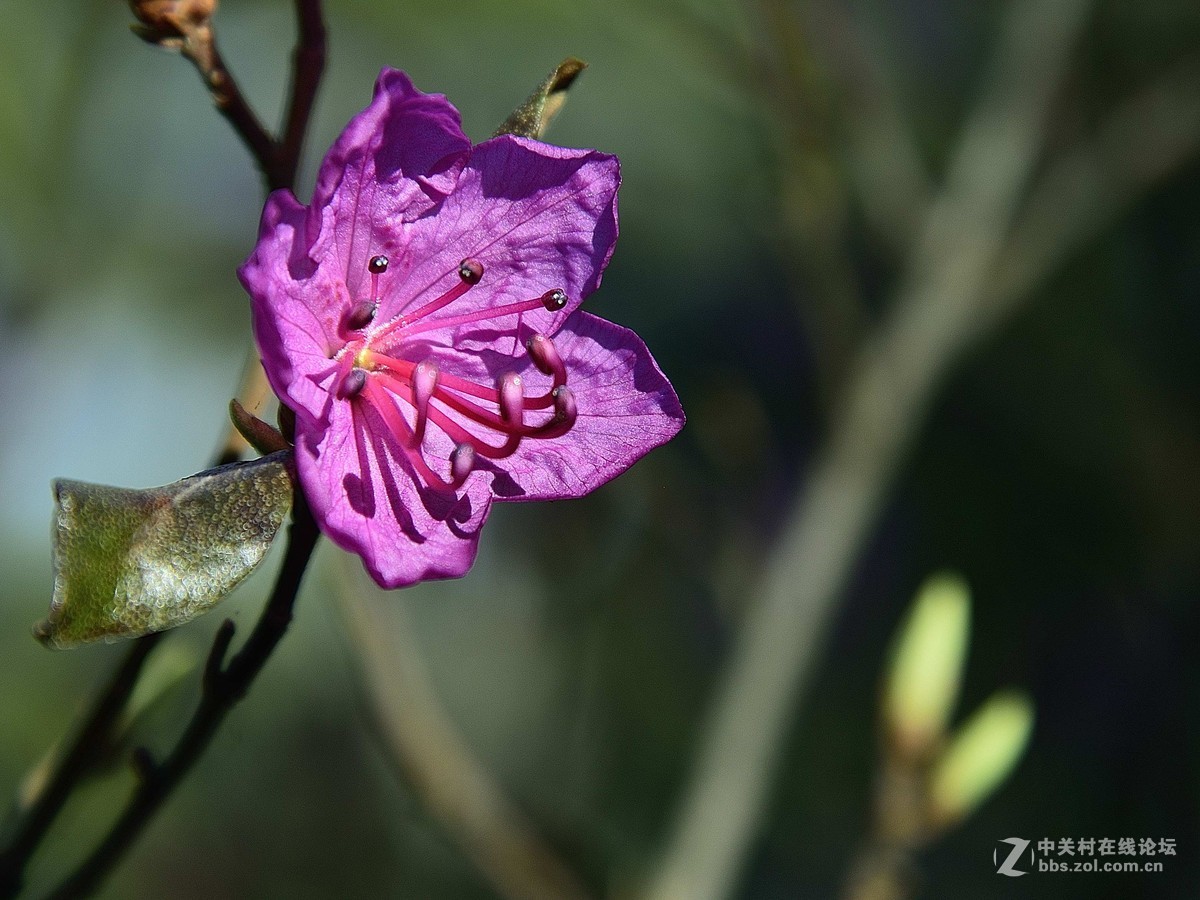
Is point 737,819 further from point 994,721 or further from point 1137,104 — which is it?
point 1137,104

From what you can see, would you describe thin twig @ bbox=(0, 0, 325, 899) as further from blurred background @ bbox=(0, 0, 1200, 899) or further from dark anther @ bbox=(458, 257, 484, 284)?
blurred background @ bbox=(0, 0, 1200, 899)

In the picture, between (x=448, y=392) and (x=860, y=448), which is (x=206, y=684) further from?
(x=860, y=448)

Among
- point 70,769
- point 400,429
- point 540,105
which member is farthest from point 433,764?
point 540,105

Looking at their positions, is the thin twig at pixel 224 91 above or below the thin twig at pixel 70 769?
above

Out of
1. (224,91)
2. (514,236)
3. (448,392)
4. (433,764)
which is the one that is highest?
(224,91)

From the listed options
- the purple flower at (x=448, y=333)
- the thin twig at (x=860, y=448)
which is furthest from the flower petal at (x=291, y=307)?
the thin twig at (x=860, y=448)

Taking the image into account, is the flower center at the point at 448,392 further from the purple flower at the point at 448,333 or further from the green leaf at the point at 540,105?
the green leaf at the point at 540,105
